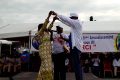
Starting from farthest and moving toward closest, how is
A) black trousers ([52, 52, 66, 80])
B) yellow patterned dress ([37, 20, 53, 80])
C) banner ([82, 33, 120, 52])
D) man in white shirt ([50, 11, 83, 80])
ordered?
banner ([82, 33, 120, 52]) < black trousers ([52, 52, 66, 80]) < yellow patterned dress ([37, 20, 53, 80]) < man in white shirt ([50, 11, 83, 80])

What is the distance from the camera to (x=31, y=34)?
616 inches

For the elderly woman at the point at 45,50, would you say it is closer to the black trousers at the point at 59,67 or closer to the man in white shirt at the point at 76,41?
the man in white shirt at the point at 76,41

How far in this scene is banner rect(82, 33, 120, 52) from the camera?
53.3 feet

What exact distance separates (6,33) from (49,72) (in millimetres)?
8477

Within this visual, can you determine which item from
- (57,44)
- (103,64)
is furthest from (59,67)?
(103,64)

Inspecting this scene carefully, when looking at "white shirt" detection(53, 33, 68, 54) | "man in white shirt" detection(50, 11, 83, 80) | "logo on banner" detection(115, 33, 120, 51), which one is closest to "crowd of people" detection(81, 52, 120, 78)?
"logo on banner" detection(115, 33, 120, 51)

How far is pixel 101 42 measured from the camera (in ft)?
54.0

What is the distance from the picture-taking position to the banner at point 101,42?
53.3 feet

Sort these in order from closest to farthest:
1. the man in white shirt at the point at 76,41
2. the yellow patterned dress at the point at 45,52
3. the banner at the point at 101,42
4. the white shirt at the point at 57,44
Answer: the man in white shirt at the point at 76,41, the yellow patterned dress at the point at 45,52, the white shirt at the point at 57,44, the banner at the point at 101,42

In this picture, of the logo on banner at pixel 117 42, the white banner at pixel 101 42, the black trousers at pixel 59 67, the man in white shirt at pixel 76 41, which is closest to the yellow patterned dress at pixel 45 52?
the man in white shirt at pixel 76 41

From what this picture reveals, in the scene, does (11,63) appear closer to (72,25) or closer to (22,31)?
(22,31)

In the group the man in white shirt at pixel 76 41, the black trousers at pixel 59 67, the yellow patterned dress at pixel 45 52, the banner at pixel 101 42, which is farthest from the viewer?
the banner at pixel 101 42

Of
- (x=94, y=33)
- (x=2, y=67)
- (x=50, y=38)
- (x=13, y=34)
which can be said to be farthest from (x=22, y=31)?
(x=50, y=38)

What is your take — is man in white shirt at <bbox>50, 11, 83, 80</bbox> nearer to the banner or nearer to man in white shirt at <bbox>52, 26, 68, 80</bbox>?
man in white shirt at <bbox>52, 26, 68, 80</bbox>
